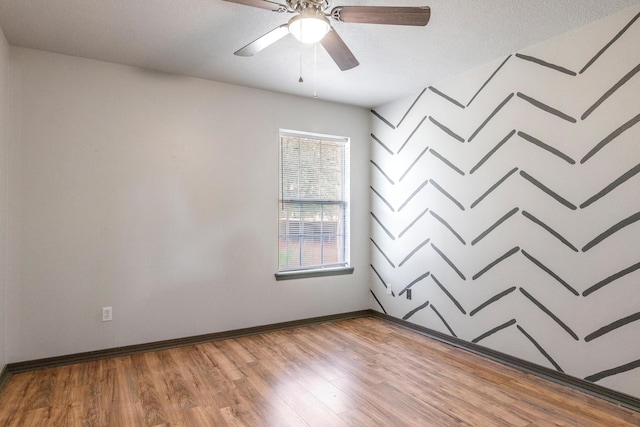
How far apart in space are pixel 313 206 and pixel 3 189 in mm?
2724

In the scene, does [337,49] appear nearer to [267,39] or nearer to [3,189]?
[267,39]

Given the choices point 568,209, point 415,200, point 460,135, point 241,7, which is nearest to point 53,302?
point 241,7

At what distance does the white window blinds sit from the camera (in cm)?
401

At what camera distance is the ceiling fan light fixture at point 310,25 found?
6.07ft

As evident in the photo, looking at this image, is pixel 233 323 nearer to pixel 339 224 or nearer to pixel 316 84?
pixel 339 224

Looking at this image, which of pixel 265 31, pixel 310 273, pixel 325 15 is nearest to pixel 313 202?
pixel 310 273

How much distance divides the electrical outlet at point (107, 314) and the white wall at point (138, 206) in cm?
4

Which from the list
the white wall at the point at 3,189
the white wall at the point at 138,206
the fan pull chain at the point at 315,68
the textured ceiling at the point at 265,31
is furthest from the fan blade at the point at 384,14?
the white wall at the point at 3,189

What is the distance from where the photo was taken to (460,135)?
341 cm

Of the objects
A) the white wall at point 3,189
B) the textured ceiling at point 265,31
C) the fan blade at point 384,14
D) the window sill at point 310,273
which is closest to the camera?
the fan blade at point 384,14

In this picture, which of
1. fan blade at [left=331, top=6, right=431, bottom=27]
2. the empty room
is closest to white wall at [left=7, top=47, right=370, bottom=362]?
the empty room

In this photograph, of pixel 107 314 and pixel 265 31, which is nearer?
pixel 265 31

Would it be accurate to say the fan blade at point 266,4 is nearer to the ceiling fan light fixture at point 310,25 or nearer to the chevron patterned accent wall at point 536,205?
the ceiling fan light fixture at point 310,25

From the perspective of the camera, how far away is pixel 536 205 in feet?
9.23
